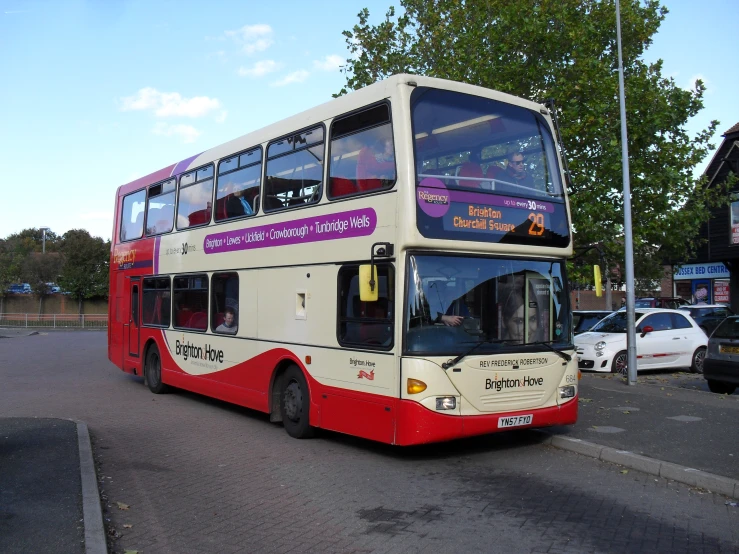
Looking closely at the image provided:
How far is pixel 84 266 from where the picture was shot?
51656 mm

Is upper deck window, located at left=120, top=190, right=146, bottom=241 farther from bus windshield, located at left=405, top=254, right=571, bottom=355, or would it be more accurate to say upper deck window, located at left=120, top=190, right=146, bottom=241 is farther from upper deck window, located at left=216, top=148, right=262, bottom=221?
bus windshield, located at left=405, top=254, right=571, bottom=355

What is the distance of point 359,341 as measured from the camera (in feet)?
27.9

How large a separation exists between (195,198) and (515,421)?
721 cm

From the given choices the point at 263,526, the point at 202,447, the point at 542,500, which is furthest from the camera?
the point at 202,447

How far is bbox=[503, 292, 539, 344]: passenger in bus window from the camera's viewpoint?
8.39m

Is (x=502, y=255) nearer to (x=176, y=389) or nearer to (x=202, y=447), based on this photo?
(x=202, y=447)

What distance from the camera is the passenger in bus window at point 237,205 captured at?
11.2m

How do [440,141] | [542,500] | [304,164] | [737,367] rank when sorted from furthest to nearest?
[737,367] → [304,164] → [440,141] → [542,500]

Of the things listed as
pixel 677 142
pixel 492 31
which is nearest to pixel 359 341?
pixel 492 31

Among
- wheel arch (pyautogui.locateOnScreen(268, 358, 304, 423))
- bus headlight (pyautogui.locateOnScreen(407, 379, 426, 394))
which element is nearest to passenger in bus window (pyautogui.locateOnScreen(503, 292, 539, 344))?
bus headlight (pyautogui.locateOnScreen(407, 379, 426, 394))

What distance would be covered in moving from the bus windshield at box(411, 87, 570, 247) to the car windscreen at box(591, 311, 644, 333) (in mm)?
9079

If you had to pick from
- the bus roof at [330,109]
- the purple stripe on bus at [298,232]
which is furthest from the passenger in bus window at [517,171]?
the purple stripe on bus at [298,232]

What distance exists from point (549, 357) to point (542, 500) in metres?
2.27

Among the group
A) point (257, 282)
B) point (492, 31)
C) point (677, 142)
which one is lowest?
point (257, 282)
